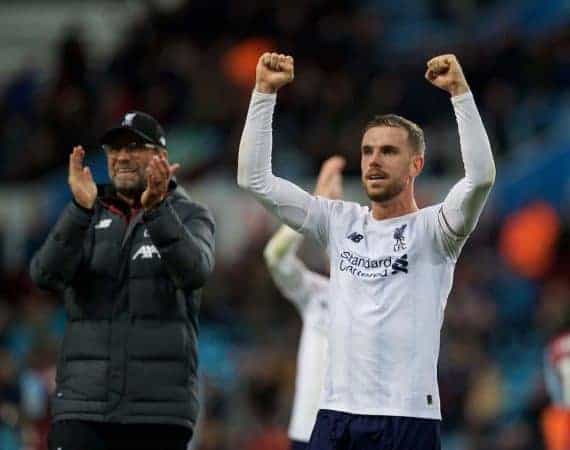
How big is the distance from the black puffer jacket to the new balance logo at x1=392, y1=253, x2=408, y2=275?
85 centimetres

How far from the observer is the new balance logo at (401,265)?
577 cm

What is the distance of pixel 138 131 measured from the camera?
6.57 meters

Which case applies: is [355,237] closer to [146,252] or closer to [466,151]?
[466,151]

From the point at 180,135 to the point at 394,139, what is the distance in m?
8.89

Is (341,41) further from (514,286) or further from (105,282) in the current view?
(105,282)

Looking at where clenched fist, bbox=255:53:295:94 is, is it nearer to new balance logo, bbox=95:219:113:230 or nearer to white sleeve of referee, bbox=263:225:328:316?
new balance logo, bbox=95:219:113:230

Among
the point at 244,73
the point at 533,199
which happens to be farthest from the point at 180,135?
the point at 533,199

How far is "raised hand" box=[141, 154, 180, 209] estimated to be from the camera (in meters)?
6.04

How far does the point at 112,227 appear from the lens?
6.49 m

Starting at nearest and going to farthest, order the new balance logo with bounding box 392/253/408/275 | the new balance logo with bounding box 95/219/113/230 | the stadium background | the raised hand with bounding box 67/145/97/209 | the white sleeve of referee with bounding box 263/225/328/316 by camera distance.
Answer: the new balance logo with bounding box 392/253/408/275
the raised hand with bounding box 67/145/97/209
the new balance logo with bounding box 95/219/113/230
the white sleeve of referee with bounding box 263/225/328/316
the stadium background

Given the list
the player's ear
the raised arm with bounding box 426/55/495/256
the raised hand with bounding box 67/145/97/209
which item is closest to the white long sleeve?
the player's ear

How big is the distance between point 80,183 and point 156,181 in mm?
448

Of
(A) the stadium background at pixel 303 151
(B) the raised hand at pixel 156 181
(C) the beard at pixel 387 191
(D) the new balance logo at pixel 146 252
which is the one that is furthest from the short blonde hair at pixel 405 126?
(A) the stadium background at pixel 303 151

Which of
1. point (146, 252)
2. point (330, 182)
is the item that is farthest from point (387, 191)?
point (330, 182)
